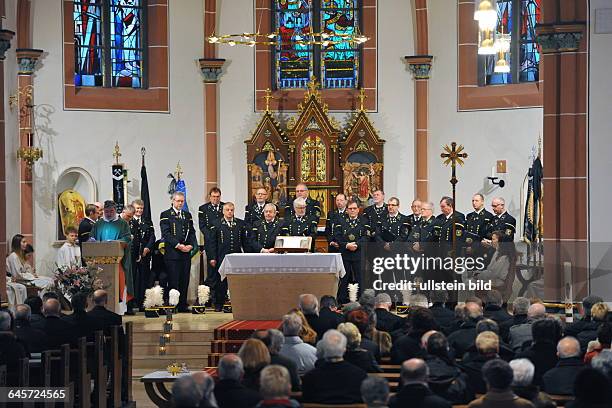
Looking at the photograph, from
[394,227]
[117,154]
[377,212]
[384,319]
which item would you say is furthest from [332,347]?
[117,154]

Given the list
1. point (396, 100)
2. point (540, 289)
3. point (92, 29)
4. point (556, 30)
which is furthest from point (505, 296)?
point (92, 29)

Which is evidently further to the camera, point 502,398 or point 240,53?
point 240,53

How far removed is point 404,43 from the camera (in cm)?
2069

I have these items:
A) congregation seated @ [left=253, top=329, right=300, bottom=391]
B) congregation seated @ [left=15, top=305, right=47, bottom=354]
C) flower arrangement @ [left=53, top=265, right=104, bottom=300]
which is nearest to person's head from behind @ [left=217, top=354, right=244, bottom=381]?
congregation seated @ [left=253, top=329, right=300, bottom=391]

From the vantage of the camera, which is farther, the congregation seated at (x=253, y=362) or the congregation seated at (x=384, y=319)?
the congregation seated at (x=384, y=319)

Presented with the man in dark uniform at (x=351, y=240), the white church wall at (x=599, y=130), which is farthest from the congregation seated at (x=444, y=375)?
the man in dark uniform at (x=351, y=240)

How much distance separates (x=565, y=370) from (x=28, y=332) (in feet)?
16.2

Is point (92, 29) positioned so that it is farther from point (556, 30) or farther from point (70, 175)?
point (556, 30)

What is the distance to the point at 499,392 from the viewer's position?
7141 millimetres

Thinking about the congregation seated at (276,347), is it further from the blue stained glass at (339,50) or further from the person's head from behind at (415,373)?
the blue stained glass at (339,50)

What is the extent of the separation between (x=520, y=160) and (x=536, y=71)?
1537 millimetres

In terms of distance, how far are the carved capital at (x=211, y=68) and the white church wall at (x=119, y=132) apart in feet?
0.58

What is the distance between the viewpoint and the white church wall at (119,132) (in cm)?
1953

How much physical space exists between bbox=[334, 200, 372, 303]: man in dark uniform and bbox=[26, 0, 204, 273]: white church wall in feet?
14.1
